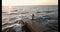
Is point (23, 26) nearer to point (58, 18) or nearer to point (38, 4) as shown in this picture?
point (38, 4)

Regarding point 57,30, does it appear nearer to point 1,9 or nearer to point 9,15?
point 9,15

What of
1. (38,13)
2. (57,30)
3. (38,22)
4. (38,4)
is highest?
(38,4)

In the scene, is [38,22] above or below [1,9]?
below

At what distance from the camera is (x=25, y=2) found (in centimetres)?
125

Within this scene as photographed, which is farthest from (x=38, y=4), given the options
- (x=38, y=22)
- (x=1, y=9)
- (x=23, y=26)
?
(x=1, y=9)

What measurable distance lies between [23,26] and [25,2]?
0.95 feet

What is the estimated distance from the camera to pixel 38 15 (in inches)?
49.2

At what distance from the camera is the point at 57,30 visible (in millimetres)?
1255

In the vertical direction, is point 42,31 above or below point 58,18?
below

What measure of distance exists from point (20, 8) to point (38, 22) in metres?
0.27

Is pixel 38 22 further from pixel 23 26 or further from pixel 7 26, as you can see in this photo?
pixel 7 26

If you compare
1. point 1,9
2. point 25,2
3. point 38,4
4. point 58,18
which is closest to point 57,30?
point 58,18

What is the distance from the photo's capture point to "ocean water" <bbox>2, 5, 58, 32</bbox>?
1210mm

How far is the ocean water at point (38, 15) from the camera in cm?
121
